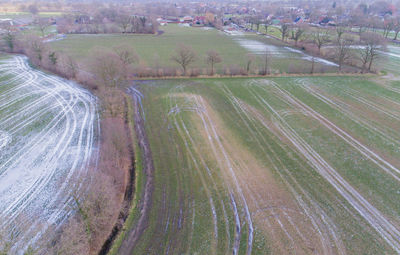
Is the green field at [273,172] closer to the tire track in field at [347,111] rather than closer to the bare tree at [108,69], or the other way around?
the tire track in field at [347,111]

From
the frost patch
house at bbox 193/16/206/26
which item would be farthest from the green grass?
house at bbox 193/16/206/26

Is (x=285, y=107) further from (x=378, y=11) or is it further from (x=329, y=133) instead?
(x=378, y=11)

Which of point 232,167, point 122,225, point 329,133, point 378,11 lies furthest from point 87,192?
point 378,11

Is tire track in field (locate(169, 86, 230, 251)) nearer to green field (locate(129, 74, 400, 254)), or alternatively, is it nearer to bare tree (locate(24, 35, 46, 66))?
green field (locate(129, 74, 400, 254))

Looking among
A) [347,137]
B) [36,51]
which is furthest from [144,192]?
[36,51]

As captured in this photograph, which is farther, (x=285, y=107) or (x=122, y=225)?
(x=285, y=107)

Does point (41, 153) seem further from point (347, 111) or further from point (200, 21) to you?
point (200, 21)
